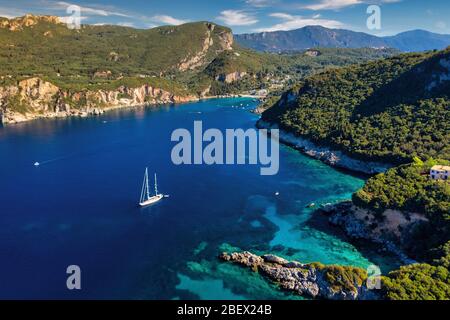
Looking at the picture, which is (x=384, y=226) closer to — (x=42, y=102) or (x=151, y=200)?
(x=151, y=200)

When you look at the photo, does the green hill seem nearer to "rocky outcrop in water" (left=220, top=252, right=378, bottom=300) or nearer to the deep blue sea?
the deep blue sea

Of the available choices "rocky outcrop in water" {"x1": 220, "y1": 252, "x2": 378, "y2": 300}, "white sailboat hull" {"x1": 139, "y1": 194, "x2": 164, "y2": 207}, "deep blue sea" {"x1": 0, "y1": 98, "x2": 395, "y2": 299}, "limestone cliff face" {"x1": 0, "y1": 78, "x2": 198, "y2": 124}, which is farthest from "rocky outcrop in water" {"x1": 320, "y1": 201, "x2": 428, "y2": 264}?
"limestone cliff face" {"x1": 0, "y1": 78, "x2": 198, "y2": 124}

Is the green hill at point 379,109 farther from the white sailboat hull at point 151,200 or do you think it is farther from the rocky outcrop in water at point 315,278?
the rocky outcrop in water at point 315,278

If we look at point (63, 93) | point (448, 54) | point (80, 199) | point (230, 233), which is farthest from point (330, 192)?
point (63, 93)

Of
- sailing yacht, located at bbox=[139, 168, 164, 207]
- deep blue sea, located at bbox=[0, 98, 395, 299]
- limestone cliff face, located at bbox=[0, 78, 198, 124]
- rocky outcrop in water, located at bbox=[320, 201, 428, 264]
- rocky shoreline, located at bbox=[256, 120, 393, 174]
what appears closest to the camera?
deep blue sea, located at bbox=[0, 98, 395, 299]

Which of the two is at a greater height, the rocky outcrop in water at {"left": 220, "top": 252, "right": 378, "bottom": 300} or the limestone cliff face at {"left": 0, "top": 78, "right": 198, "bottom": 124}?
the limestone cliff face at {"left": 0, "top": 78, "right": 198, "bottom": 124}

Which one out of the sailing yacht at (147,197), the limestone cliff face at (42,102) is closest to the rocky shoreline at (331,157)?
the sailing yacht at (147,197)

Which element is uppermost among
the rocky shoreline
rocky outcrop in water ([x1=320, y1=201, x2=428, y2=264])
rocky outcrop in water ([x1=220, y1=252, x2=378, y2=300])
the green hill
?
the green hill
